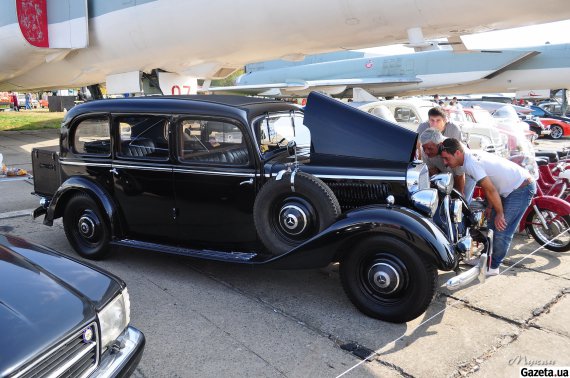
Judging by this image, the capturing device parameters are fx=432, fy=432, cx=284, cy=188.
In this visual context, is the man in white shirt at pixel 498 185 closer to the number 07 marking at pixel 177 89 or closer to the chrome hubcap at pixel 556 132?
the number 07 marking at pixel 177 89

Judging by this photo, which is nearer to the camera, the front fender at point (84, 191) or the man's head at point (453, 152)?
the man's head at point (453, 152)

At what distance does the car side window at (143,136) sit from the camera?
173 inches

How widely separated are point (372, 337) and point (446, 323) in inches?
26.9

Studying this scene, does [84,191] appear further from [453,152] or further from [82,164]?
[453,152]

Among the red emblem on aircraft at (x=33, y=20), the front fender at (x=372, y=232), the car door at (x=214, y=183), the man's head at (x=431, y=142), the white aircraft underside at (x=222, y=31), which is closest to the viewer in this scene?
the front fender at (x=372, y=232)

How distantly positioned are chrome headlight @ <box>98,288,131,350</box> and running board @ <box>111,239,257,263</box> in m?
1.58

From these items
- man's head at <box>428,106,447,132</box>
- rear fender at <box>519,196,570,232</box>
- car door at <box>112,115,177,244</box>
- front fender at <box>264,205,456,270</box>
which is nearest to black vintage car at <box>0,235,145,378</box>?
front fender at <box>264,205,456,270</box>

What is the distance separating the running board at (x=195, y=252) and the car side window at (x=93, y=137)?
1006mm

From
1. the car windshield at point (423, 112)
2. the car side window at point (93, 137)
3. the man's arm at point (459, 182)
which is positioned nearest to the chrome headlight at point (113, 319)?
the car side window at point (93, 137)

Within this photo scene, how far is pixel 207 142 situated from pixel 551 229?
4.09 meters

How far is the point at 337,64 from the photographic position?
31016mm

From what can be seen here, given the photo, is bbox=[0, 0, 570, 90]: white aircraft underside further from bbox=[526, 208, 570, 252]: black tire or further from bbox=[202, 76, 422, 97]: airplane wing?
bbox=[202, 76, 422, 97]: airplane wing

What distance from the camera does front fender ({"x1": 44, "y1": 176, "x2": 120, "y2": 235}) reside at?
4598 millimetres

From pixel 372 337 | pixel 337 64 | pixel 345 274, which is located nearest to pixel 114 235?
pixel 345 274
